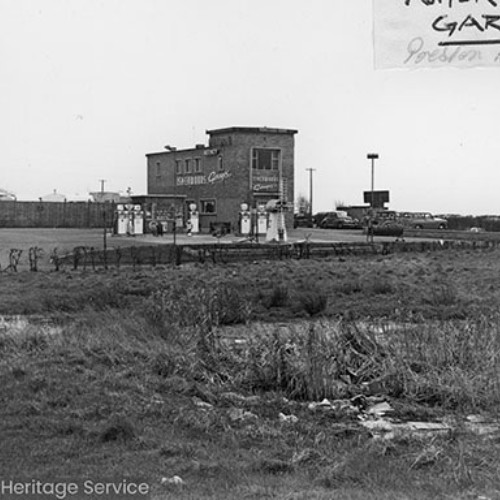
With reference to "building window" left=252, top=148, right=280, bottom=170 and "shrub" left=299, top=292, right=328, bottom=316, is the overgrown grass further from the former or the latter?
"building window" left=252, top=148, right=280, bottom=170

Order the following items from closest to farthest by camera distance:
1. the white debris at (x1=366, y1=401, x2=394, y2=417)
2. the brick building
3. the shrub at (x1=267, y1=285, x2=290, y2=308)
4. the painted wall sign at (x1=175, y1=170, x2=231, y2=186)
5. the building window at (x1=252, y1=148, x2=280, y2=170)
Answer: the white debris at (x1=366, y1=401, x2=394, y2=417)
the shrub at (x1=267, y1=285, x2=290, y2=308)
the brick building
the building window at (x1=252, y1=148, x2=280, y2=170)
the painted wall sign at (x1=175, y1=170, x2=231, y2=186)

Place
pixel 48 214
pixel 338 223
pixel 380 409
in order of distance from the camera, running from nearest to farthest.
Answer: pixel 380 409
pixel 338 223
pixel 48 214

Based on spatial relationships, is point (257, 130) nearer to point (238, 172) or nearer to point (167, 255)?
point (238, 172)

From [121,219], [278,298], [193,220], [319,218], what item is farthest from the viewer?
[319,218]

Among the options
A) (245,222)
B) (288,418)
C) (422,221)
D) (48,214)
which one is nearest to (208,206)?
(245,222)

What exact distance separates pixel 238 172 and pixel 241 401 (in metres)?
61.2

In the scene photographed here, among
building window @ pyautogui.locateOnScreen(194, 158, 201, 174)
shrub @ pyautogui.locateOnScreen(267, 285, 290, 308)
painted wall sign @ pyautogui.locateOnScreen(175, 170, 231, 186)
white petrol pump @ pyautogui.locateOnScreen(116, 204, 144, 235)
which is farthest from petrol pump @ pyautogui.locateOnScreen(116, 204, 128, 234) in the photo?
shrub @ pyautogui.locateOnScreen(267, 285, 290, 308)

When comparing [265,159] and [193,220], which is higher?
[265,159]

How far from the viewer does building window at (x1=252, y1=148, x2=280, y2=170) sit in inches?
2734

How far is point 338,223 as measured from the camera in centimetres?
7850

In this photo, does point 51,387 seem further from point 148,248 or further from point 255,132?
point 255,132

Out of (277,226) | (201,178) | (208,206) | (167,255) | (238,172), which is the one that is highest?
(238,172)

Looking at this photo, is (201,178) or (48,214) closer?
(201,178)

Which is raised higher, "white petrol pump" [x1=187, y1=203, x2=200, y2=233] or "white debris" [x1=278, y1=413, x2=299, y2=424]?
"white petrol pump" [x1=187, y1=203, x2=200, y2=233]
